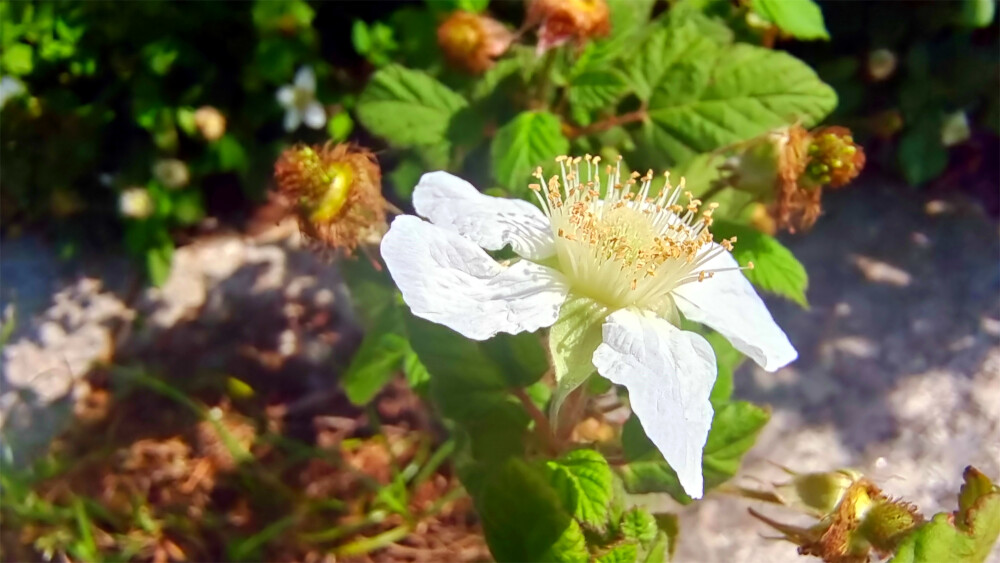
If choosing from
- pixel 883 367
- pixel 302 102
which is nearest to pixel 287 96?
pixel 302 102

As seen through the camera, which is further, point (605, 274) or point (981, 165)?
point (981, 165)

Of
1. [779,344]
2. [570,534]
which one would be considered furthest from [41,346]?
[779,344]

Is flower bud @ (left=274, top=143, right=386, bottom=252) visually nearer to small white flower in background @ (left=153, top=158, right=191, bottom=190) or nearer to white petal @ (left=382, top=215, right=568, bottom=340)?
white petal @ (left=382, top=215, right=568, bottom=340)

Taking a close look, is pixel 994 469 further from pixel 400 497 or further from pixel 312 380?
pixel 312 380

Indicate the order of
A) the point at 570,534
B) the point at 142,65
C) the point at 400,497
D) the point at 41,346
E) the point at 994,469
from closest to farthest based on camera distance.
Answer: the point at 570,534, the point at 994,469, the point at 400,497, the point at 142,65, the point at 41,346

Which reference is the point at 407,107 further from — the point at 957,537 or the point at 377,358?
the point at 957,537
